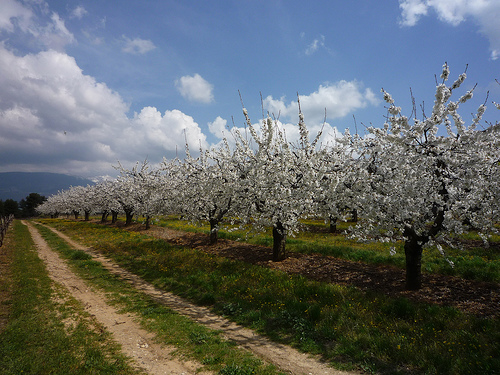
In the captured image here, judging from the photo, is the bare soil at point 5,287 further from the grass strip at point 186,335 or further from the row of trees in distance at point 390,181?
the row of trees in distance at point 390,181

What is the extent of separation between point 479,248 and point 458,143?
12684 millimetres

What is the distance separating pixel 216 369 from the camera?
6.62 metres

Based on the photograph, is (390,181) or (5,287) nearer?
(390,181)

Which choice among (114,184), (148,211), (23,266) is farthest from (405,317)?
(114,184)

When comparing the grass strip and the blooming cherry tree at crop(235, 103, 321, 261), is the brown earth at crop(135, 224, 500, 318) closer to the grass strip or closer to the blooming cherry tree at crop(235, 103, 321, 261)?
the blooming cherry tree at crop(235, 103, 321, 261)

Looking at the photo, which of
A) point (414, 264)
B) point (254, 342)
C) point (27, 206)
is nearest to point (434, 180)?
point (414, 264)

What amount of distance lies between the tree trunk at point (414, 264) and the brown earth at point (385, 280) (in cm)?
32

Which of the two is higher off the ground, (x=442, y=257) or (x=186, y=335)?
(x=442, y=257)

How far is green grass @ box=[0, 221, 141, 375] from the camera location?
657 centimetres

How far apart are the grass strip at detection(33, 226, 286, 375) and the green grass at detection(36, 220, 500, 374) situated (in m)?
1.62

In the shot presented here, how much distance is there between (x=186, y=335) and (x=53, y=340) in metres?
4.23

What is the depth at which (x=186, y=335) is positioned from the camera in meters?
8.35

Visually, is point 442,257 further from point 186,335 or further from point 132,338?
point 132,338

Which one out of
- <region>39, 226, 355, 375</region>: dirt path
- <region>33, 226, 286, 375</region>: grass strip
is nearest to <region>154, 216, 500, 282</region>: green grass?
<region>39, 226, 355, 375</region>: dirt path
